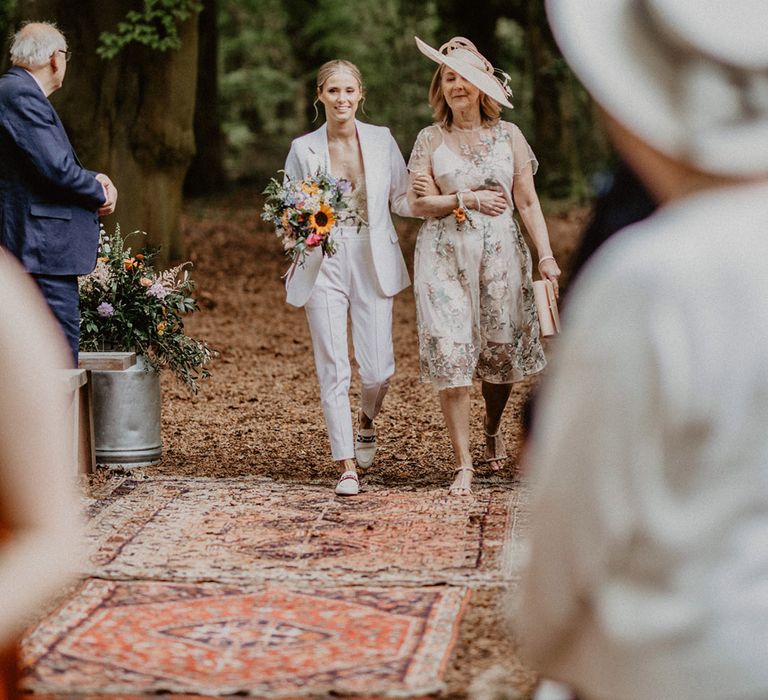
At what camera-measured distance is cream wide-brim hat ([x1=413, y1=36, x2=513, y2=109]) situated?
26.2ft

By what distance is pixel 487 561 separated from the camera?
6504 mm

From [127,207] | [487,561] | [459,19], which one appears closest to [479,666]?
[487,561]

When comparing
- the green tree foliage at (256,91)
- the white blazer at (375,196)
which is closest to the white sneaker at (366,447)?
the white blazer at (375,196)

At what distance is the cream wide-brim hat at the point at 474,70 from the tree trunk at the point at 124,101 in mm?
7655

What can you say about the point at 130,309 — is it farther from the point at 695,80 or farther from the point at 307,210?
the point at 695,80

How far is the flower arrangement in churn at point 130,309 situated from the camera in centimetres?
898

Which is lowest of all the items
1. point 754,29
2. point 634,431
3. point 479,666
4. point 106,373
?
point 479,666

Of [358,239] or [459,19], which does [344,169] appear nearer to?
[358,239]

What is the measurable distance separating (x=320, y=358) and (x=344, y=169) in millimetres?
1101

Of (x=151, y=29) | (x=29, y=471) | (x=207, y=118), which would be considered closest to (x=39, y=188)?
(x=29, y=471)

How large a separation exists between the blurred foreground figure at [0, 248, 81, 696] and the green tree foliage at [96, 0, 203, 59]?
12.9 meters

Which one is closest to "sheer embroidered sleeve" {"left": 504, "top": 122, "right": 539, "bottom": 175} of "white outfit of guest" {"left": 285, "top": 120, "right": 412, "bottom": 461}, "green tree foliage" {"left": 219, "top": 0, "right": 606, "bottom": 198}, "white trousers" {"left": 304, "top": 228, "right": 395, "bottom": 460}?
"white outfit of guest" {"left": 285, "top": 120, "right": 412, "bottom": 461}

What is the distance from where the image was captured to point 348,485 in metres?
8.09

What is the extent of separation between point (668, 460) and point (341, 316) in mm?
6741
